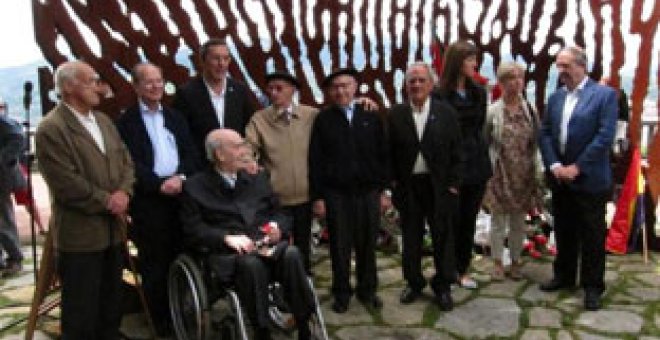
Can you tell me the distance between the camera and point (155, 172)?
3324 mm

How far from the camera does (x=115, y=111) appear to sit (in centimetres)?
387

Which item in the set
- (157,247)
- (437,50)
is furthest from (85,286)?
(437,50)

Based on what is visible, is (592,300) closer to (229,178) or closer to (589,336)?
(589,336)

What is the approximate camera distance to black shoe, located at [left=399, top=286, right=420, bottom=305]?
405 cm

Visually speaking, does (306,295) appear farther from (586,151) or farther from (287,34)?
(287,34)

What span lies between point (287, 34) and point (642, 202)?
3.12 metres

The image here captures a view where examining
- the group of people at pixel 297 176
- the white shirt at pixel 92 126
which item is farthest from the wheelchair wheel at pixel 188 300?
the white shirt at pixel 92 126

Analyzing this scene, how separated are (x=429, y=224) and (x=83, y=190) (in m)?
2.03

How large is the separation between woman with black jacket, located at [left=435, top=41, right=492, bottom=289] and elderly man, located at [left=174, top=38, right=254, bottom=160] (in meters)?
1.31

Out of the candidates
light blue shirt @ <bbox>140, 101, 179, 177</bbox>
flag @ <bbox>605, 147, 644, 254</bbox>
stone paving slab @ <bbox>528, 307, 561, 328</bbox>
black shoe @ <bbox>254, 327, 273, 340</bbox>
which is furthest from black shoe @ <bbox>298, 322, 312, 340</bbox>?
flag @ <bbox>605, 147, 644, 254</bbox>

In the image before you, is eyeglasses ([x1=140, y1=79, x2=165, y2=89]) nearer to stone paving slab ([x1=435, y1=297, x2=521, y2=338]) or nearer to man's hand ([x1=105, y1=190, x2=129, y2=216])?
man's hand ([x1=105, y1=190, x2=129, y2=216])

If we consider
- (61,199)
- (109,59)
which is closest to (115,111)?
(109,59)

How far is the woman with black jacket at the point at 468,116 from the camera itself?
3926mm

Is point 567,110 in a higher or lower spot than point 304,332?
higher
